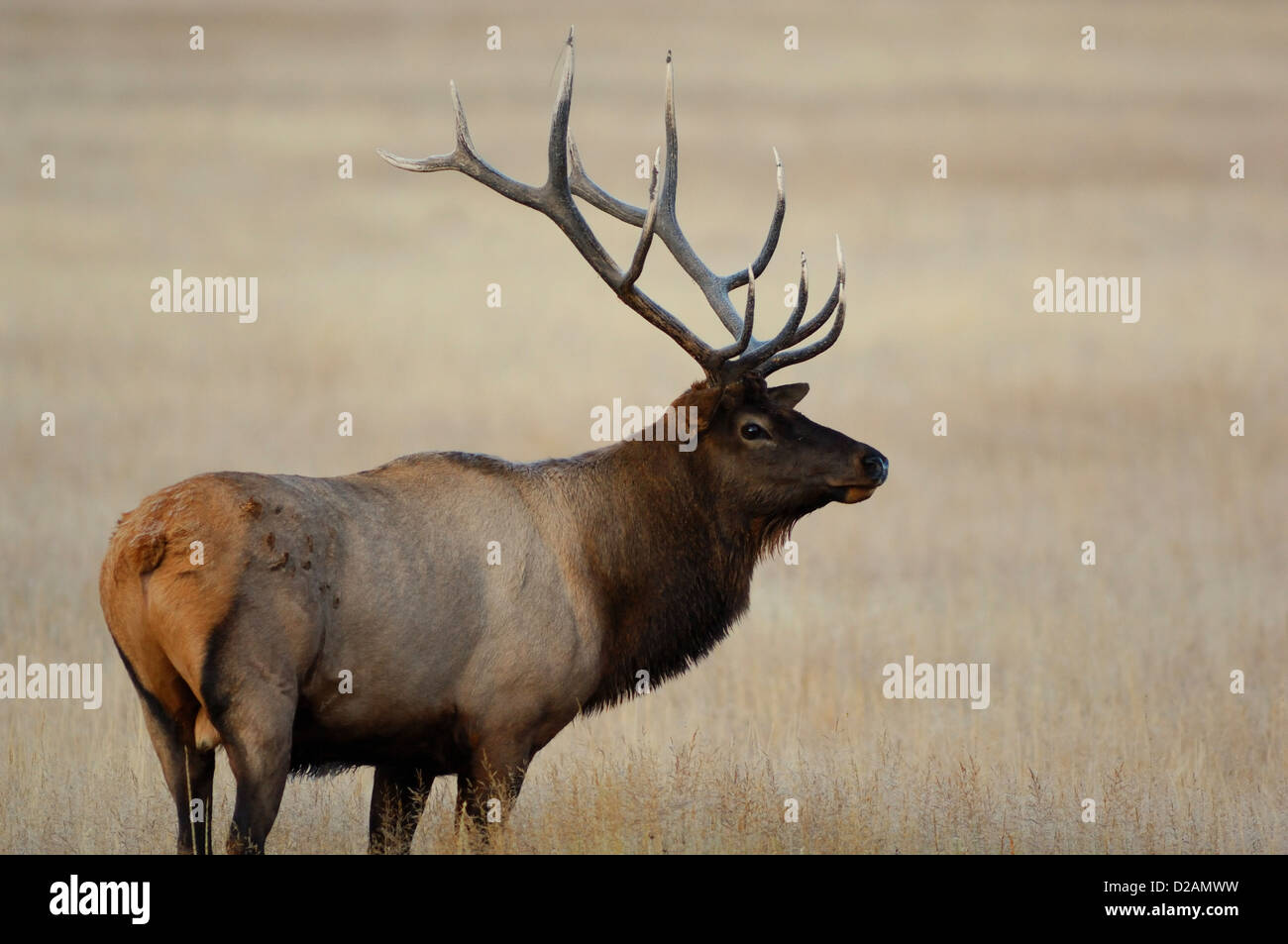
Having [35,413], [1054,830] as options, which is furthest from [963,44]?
[1054,830]

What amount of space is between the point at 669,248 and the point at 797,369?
13.3 metres

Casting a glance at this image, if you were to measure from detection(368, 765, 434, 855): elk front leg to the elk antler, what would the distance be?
241 centimetres

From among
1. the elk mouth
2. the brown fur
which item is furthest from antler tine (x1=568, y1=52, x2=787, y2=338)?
the elk mouth

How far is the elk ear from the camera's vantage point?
373 inches

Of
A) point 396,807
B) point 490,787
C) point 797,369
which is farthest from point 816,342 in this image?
point 797,369

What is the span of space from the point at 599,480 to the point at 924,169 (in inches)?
1156

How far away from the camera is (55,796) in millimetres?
9594

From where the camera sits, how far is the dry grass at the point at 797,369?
1045 centimetres

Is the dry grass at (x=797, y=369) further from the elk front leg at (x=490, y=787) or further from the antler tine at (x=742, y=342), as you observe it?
the antler tine at (x=742, y=342)

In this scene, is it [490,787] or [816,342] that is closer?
[490,787]

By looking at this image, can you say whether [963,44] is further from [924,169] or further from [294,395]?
[294,395]

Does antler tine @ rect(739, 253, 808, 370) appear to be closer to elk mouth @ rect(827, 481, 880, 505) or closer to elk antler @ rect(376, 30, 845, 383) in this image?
elk antler @ rect(376, 30, 845, 383)

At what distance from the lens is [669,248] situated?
981 cm

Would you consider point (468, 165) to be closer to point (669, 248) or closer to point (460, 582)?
point (669, 248)
